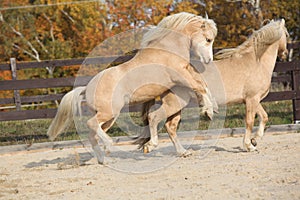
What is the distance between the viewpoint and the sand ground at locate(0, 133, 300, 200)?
169 inches

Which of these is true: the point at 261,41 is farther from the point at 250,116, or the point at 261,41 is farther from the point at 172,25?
the point at 172,25

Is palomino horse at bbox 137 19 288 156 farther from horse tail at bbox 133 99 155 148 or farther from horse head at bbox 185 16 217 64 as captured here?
horse head at bbox 185 16 217 64

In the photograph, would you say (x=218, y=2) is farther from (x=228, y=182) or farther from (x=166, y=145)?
(x=228, y=182)

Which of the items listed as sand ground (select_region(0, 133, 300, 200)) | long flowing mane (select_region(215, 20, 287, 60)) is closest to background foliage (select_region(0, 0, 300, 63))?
long flowing mane (select_region(215, 20, 287, 60))

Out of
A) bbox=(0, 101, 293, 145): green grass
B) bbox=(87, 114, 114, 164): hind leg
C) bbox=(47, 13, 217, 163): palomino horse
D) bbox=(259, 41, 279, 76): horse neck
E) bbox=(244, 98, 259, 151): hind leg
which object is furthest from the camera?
bbox=(0, 101, 293, 145): green grass

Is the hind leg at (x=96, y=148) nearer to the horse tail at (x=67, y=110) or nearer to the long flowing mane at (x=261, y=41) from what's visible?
the horse tail at (x=67, y=110)

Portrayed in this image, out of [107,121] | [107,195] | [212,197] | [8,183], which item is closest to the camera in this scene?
[212,197]

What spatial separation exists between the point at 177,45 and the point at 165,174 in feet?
6.06

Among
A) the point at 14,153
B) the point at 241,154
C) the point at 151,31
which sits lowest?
the point at 14,153

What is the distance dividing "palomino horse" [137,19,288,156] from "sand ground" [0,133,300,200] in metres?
0.44

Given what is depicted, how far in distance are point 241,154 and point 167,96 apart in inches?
49.6

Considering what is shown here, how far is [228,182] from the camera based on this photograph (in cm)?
454

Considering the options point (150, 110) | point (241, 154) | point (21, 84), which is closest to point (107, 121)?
point (150, 110)

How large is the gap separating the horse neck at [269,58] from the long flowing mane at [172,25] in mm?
1010
